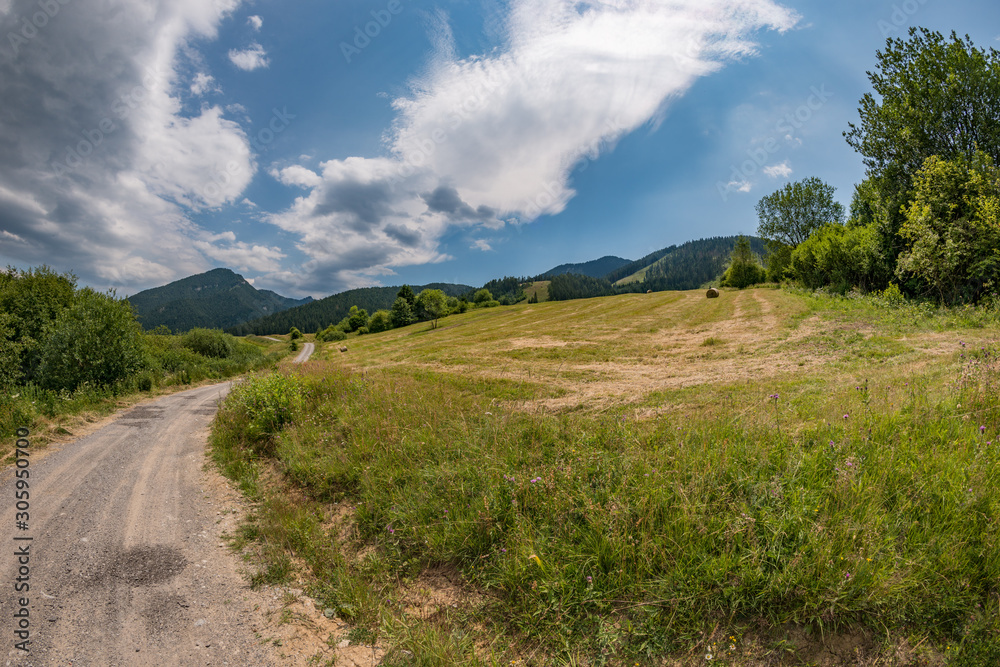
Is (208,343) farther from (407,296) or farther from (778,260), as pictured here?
(778,260)

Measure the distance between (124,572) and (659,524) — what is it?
6.38 m

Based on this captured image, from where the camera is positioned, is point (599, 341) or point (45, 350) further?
point (599, 341)

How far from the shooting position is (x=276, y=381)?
1084 cm

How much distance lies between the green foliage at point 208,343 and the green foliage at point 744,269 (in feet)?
280

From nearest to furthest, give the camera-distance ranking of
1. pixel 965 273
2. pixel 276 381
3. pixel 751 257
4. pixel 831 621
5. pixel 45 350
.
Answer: pixel 831 621 → pixel 276 381 → pixel 45 350 → pixel 965 273 → pixel 751 257

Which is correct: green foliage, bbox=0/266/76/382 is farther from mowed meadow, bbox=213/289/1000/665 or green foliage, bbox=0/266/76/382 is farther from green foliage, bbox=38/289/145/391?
mowed meadow, bbox=213/289/1000/665

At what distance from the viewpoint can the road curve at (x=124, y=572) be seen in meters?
3.52

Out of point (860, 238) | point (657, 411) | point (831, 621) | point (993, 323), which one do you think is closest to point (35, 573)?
point (831, 621)

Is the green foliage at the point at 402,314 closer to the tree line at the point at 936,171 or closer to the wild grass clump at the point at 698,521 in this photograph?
the tree line at the point at 936,171

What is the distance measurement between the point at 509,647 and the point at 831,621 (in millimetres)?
2778

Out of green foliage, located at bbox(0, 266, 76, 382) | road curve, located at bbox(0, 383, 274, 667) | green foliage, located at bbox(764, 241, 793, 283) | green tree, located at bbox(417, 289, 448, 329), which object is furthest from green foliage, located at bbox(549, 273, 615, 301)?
road curve, located at bbox(0, 383, 274, 667)

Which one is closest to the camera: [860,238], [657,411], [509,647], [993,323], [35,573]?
[509,647]

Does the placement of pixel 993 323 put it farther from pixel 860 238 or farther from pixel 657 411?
pixel 860 238

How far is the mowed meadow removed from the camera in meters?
3.14
